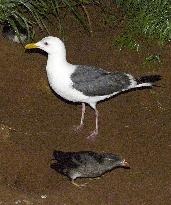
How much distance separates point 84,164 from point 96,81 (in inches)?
49.4

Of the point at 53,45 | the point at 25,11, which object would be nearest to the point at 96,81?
the point at 53,45

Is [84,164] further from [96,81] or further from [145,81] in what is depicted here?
[145,81]

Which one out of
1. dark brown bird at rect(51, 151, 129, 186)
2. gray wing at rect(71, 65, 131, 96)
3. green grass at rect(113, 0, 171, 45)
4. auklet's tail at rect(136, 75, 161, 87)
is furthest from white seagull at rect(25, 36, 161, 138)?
green grass at rect(113, 0, 171, 45)

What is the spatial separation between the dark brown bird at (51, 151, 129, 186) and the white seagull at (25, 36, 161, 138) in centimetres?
91

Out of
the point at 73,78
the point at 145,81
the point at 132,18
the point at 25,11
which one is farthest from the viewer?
the point at 132,18

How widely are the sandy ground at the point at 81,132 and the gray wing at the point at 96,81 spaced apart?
0.72 metres

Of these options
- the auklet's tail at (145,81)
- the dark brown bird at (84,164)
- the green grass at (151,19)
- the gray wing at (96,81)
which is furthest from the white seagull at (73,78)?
the green grass at (151,19)

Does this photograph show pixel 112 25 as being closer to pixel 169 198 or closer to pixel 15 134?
pixel 15 134

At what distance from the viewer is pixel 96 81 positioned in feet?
25.5

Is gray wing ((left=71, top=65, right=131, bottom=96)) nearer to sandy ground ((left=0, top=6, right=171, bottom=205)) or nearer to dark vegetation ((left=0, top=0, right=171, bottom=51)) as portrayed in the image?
sandy ground ((left=0, top=6, right=171, bottom=205))

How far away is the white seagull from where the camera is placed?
7617 millimetres

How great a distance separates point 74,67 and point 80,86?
295 mm

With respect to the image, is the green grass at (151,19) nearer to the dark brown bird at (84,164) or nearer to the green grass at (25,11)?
the green grass at (25,11)

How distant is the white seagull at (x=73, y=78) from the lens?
7.62m
